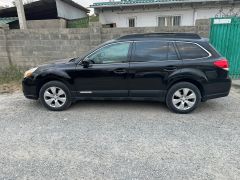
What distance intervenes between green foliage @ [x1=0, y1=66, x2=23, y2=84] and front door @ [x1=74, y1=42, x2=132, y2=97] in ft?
13.8

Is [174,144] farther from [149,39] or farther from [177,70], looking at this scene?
[149,39]

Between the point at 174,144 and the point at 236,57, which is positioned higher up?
the point at 236,57

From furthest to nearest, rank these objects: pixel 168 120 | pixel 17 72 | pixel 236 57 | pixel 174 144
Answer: pixel 17 72
pixel 236 57
pixel 168 120
pixel 174 144

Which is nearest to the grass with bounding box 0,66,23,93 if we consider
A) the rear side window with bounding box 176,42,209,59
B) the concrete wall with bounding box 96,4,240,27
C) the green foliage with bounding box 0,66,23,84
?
the green foliage with bounding box 0,66,23,84

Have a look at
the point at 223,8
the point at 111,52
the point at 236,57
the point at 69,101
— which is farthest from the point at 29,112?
the point at 223,8

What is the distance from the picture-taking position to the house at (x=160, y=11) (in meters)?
12.0

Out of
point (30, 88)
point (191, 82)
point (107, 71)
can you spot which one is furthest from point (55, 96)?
point (191, 82)

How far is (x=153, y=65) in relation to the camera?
4.47 metres

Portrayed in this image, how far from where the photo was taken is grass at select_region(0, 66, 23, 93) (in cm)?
690

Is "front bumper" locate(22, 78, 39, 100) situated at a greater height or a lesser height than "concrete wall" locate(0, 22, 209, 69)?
lesser

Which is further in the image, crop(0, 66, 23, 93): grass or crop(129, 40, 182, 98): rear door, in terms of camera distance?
crop(0, 66, 23, 93): grass

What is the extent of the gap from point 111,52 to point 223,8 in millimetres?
10920

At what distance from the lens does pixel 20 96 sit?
6.08m

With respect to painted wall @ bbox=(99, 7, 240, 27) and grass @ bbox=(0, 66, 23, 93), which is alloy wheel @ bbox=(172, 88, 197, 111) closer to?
grass @ bbox=(0, 66, 23, 93)
